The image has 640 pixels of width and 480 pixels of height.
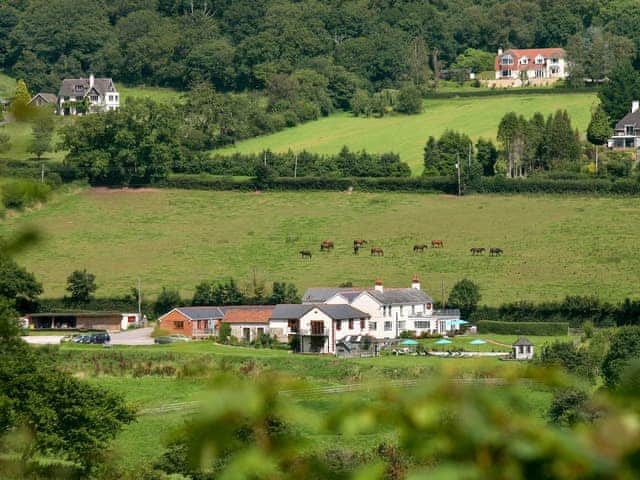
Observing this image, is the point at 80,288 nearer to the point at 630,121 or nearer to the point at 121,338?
the point at 121,338

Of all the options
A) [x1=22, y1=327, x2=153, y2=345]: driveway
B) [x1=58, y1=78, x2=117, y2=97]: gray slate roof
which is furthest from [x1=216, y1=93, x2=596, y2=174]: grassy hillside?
[x1=22, y1=327, x2=153, y2=345]: driveway

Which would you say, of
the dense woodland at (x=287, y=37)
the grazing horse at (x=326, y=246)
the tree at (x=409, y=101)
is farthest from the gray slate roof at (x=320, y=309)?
the dense woodland at (x=287, y=37)

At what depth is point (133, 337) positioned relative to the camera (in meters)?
49.6

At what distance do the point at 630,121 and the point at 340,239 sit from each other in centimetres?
2247

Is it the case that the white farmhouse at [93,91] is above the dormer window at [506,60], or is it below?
below

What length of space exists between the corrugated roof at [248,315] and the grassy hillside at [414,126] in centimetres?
2890

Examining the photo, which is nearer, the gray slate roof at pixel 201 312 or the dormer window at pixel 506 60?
the gray slate roof at pixel 201 312

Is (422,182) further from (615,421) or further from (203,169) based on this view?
(615,421)

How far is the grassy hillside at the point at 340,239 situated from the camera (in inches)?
2283

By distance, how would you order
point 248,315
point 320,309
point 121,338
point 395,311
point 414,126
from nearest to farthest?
point 121,338 → point 320,309 → point 248,315 → point 395,311 → point 414,126

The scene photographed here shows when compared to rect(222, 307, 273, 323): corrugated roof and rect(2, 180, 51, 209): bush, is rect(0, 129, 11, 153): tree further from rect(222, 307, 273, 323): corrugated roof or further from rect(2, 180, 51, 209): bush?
rect(222, 307, 273, 323): corrugated roof

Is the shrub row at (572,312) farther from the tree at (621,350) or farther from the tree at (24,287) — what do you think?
the tree at (24,287)

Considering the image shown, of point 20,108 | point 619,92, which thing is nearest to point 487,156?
point 619,92

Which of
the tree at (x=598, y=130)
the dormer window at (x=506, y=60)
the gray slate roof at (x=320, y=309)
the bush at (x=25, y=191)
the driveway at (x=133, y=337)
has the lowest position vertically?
the driveway at (x=133, y=337)
